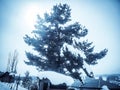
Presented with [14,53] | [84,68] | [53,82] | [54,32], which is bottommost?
[53,82]

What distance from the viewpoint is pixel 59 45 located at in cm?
1376

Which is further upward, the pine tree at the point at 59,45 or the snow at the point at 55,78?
the pine tree at the point at 59,45

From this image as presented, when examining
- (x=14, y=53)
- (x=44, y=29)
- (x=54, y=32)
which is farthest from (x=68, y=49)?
(x=14, y=53)

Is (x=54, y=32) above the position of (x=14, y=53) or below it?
below

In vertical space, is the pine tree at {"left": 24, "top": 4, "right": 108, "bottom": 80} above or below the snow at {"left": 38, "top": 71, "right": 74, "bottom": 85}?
above

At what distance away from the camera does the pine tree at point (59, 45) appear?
13594mm

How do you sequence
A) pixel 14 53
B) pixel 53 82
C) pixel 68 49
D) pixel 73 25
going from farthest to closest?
pixel 14 53
pixel 73 25
pixel 68 49
pixel 53 82

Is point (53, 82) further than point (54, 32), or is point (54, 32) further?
point (54, 32)

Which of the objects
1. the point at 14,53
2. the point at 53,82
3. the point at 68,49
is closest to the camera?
the point at 53,82

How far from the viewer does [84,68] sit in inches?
540

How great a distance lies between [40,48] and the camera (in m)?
14.0

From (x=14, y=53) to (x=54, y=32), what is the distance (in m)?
45.9

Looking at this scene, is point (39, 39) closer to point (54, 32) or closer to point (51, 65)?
point (54, 32)

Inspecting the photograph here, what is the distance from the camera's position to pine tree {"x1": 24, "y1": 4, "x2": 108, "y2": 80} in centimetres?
1359
